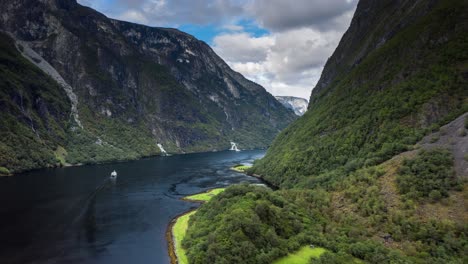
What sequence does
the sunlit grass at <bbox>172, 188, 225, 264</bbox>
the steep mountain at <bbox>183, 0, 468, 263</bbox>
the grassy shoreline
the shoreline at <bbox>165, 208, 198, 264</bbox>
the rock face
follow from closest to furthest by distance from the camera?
the steep mountain at <bbox>183, 0, 468, 263</bbox> → the sunlit grass at <bbox>172, 188, 225, 264</bbox> → the grassy shoreline → the shoreline at <bbox>165, 208, 198, 264</bbox> → the rock face

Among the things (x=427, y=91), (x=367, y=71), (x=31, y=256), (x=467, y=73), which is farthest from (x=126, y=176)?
(x=467, y=73)

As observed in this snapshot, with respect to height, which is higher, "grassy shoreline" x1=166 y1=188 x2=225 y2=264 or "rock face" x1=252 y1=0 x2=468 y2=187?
"rock face" x1=252 y1=0 x2=468 y2=187

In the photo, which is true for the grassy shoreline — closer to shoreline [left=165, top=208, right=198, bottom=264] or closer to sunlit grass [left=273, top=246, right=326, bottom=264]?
shoreline [left=165, top=208, right=198, bottom=264]

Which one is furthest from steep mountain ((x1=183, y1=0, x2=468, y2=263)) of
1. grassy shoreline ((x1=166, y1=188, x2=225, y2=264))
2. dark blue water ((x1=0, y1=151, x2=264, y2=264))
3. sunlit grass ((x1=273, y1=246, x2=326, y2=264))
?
dark blue water ((x1=0, y1=151, x2=264, y2=264))

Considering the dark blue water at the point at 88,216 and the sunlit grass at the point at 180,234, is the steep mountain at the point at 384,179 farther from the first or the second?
the dark blue water at the point at 88,216

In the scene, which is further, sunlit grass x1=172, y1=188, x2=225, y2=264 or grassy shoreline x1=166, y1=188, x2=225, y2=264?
grassy shoreline x1=166, y1=188, x2=225, y2=264

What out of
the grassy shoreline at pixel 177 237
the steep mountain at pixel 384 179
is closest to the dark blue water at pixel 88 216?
the grassy shoreline at pixel 177 237

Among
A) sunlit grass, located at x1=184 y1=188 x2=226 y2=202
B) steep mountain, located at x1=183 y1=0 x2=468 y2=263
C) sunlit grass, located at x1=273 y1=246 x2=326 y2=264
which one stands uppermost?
steep mountain, located at x1=183 y1=0 x2=468 y2=263

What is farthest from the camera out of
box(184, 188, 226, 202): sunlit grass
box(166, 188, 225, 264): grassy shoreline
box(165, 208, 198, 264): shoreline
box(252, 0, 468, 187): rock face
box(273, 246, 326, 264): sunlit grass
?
box(184, 188, 226, 202): sunlit grass

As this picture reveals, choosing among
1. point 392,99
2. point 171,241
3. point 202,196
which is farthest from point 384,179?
point 202,196
